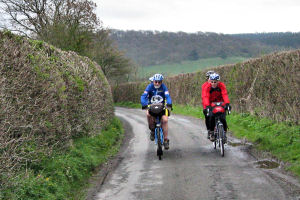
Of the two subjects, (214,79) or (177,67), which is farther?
(177,67)

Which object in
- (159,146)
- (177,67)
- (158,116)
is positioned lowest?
(159,146)

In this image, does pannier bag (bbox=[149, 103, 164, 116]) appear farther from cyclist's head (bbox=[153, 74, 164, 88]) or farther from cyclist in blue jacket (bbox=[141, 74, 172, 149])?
cyclist's head (bbox=[153, 74, 164, 88])

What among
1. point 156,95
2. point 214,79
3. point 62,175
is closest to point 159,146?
point 156,95

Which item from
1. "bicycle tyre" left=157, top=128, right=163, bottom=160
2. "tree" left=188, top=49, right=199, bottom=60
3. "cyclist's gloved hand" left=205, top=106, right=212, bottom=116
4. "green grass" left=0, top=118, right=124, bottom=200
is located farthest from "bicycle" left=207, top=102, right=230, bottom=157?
"tree" left=188, top=49, right=199, bottom=60

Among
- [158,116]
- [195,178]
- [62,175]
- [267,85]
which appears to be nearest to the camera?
[62,175]

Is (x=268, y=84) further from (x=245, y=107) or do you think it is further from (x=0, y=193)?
(x=0, y=193)

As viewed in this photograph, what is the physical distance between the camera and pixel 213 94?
32.4 feet

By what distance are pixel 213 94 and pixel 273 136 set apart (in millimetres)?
2458

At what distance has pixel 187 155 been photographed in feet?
30.9

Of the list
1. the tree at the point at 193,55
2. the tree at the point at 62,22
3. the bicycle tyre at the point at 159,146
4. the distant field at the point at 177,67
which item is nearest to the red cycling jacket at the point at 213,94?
the bicycle tyre at the point at 159,146

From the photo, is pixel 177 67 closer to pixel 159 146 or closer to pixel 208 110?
pixel 208 110

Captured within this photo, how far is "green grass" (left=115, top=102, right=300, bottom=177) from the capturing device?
27.7 ft

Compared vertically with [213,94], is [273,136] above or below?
below

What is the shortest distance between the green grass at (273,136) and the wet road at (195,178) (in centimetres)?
67
